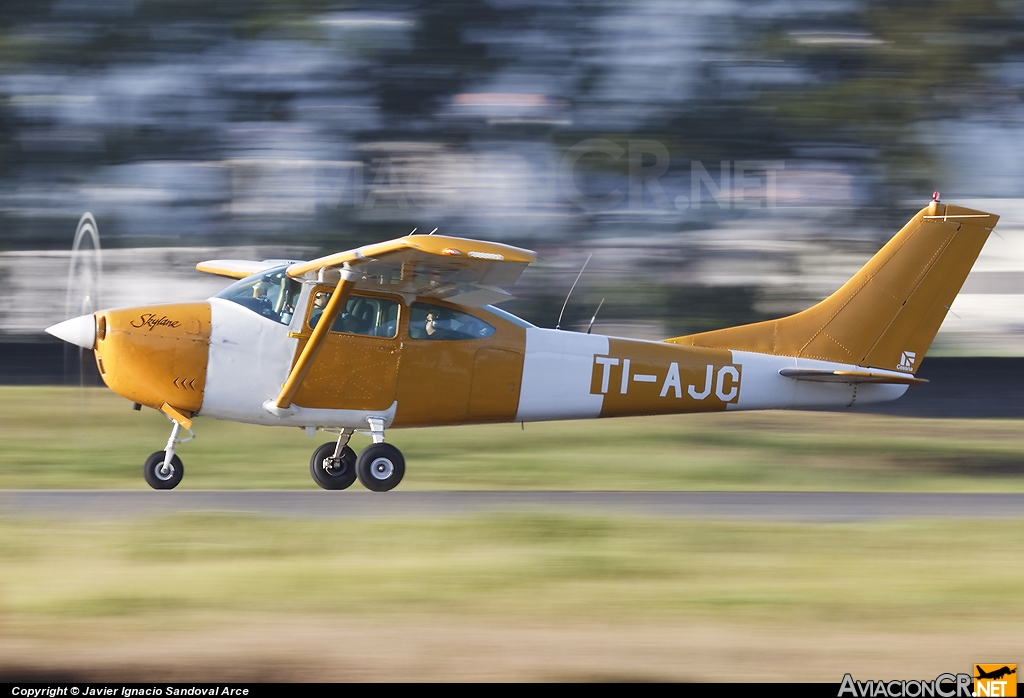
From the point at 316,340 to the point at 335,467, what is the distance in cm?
143

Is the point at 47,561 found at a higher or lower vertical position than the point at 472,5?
lower

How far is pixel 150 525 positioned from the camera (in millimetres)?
8305

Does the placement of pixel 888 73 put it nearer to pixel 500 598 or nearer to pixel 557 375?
pixel 557 375

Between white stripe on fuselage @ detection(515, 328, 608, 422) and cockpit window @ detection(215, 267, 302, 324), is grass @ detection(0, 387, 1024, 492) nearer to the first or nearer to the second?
white stripe on fuselage @ detection(515, 328, 608, 422)

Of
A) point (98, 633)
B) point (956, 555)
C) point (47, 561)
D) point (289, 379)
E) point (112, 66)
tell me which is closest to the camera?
point (98, 633)

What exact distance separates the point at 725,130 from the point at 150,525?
11980mm

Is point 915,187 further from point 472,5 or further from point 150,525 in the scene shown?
point 150,525

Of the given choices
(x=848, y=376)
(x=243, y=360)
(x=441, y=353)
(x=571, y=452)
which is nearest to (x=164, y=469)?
(x=243, y=360)

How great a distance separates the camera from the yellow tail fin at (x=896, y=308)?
1102cm

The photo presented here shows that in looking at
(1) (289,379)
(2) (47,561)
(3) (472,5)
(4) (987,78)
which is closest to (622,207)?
(3) (472,5)

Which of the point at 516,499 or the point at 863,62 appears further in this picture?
the point at 863,62

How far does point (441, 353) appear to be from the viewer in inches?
393

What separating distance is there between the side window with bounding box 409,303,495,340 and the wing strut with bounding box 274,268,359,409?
684mm

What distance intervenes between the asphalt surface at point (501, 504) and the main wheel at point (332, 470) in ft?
0.93
